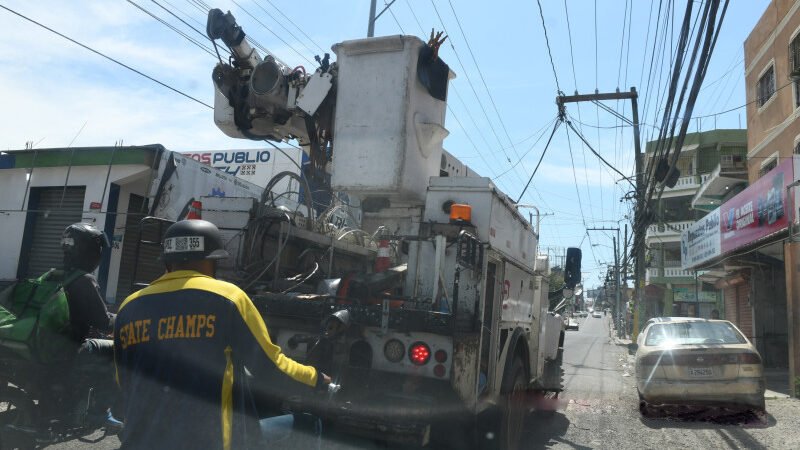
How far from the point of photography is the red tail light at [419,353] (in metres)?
4.02

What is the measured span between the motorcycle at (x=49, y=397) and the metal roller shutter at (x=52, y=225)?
28.8ft

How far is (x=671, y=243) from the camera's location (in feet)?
141

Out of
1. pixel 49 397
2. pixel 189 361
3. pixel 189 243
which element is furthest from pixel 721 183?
pixel 189 361

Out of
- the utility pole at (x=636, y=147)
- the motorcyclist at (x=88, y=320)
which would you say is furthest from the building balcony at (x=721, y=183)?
the motorcyclist at (x=88, y=320)

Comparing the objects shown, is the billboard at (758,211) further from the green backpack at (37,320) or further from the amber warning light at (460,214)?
the green backpack at (37,320)

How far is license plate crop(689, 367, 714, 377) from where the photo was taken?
8203 millimetres

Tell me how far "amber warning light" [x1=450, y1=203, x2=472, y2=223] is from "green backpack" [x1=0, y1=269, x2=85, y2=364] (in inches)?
99.6

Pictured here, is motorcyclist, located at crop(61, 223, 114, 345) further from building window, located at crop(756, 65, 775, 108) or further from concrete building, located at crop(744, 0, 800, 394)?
building window, located at crop(756, 65, 775, 108)

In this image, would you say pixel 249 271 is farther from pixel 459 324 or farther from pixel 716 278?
pixel 716 278

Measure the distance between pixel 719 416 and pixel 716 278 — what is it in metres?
17.0

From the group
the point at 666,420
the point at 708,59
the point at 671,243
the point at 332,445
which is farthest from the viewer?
the point at 671,243

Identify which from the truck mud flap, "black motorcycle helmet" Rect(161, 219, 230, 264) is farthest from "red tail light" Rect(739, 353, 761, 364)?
"black motorcycle helmet" Rect(161, 219, 230, 264)

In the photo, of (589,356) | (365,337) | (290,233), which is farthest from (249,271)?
(589,356)

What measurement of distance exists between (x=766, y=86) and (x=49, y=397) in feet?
66.0
